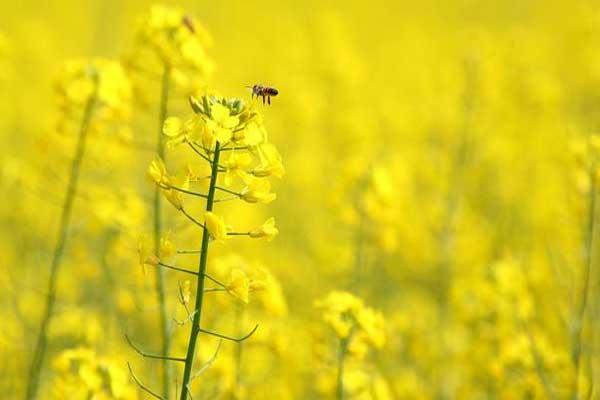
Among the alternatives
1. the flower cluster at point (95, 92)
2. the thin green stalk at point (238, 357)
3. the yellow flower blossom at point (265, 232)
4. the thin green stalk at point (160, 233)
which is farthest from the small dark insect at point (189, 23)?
the yellow flower blossom at point (265, 232)

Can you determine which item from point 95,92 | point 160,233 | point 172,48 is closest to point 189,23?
point 172,48

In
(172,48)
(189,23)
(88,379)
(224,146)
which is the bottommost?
(88,379)

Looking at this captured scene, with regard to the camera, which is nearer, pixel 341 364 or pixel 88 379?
pixel 88 379

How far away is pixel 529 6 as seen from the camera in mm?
21922

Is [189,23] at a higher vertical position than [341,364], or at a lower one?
higher

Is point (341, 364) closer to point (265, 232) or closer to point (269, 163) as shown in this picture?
point (265, 232)

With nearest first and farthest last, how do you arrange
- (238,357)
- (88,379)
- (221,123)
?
(221,123), (88,379), (238,357)

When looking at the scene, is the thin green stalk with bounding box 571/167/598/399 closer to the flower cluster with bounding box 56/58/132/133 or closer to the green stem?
the green stem

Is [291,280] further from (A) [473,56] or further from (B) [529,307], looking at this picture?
(B) [529,307]

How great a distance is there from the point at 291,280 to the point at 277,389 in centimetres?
223

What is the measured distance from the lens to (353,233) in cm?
495

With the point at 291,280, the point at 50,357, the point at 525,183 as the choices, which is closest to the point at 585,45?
the point at 525,183

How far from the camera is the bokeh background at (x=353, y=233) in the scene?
366 centimetres


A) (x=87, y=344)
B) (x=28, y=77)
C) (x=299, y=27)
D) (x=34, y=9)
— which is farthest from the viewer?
(x=34, y=9)
